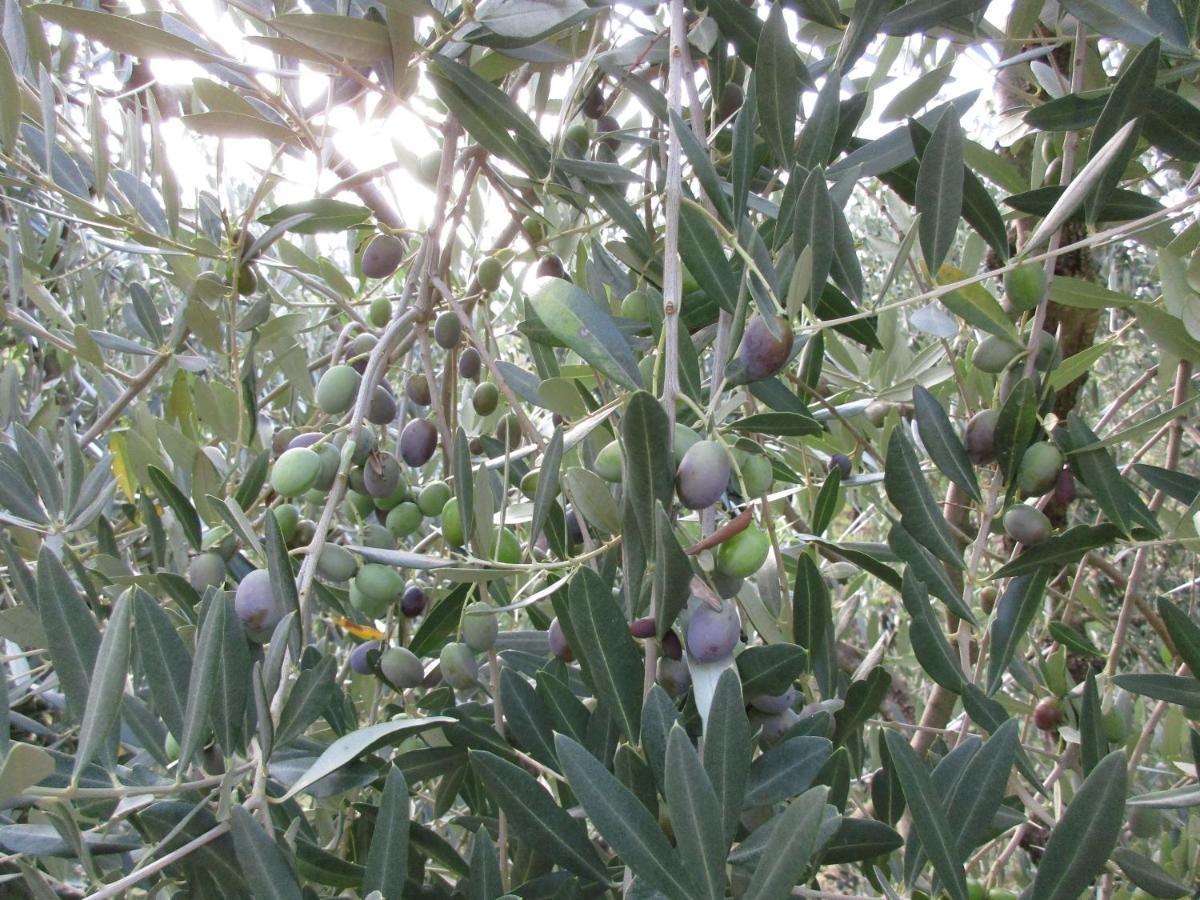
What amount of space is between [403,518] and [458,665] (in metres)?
0.25

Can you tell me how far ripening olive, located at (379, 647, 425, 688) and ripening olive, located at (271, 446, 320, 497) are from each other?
23 cm

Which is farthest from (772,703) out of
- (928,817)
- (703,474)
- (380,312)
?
(380,312)

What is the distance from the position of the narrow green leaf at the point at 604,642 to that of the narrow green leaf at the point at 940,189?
46 centimetres

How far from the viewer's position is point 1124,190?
0.96 m

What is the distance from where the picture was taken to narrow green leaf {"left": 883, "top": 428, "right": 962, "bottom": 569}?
35.3 inches

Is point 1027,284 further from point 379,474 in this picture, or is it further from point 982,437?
point 379,474

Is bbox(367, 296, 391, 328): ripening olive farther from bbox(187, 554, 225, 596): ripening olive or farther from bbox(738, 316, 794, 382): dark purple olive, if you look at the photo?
bbox(738, 316, 794, 382): dark purple olive

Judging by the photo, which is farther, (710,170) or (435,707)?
(435,707)

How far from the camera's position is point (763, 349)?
0.75 meters

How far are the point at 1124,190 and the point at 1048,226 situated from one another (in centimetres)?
20

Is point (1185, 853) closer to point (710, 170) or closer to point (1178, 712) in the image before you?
point (1178, 712)

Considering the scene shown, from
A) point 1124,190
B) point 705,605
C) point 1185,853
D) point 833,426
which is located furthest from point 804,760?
point 1185,853

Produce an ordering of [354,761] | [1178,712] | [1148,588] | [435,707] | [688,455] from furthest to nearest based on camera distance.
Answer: [1148,588]
[1178,712]
[435,707]
[354,761]
[688,455]

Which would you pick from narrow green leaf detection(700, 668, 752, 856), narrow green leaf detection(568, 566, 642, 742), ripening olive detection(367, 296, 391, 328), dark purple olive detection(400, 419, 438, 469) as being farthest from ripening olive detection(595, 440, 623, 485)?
ripening olive detection(367, 296, 391, 328)
